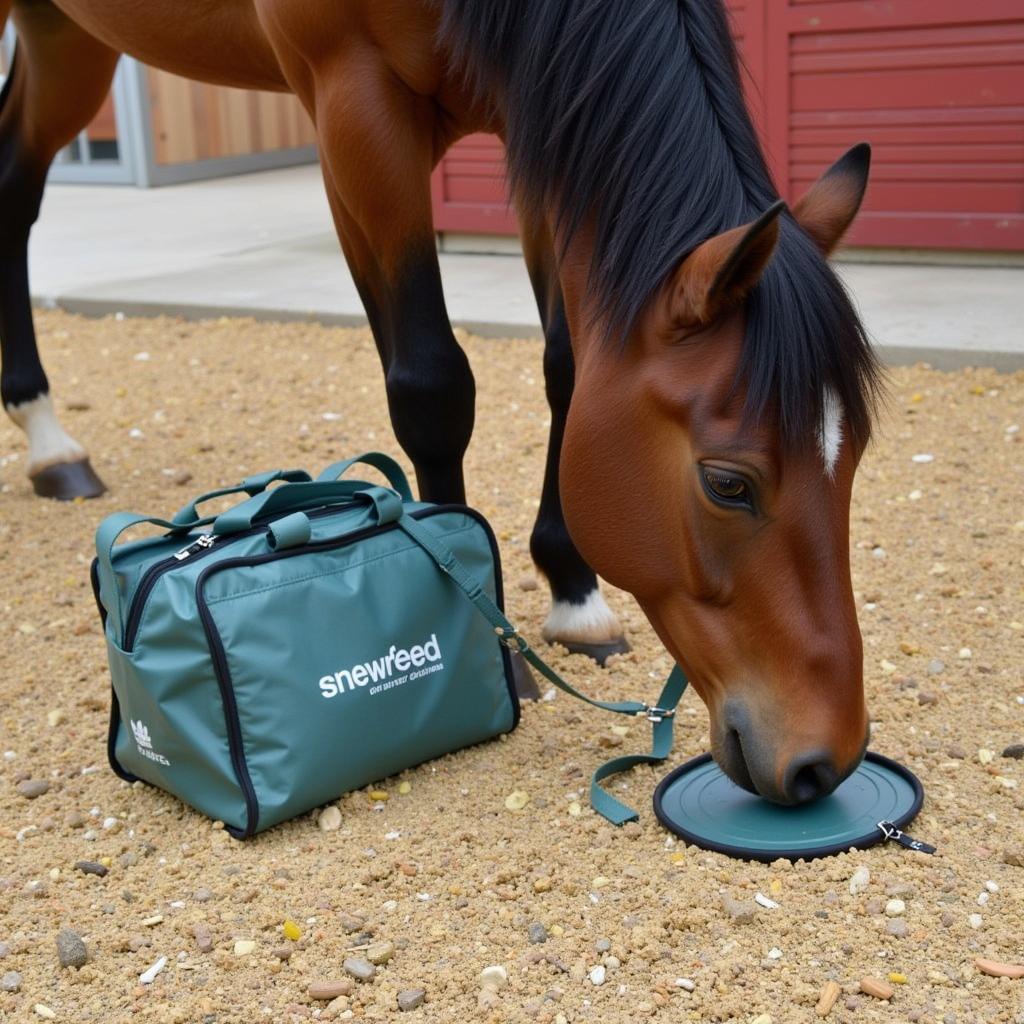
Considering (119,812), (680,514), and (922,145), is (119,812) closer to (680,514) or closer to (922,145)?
(680,514)

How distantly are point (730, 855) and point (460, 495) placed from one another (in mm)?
951

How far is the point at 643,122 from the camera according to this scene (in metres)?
1.91

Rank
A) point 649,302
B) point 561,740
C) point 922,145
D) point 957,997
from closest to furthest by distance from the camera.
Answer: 1. point 957,997
2. point 649,302
3. point 561,740
4. point 922,145

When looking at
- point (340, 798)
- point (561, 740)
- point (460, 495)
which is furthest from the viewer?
point (460, 495)

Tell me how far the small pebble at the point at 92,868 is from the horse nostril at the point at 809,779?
1.10m

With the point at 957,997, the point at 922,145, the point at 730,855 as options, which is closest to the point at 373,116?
the point at 730,855

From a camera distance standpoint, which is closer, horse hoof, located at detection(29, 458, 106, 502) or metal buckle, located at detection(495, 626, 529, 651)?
metal buckle, located at detection(495, 626, 529, 651)

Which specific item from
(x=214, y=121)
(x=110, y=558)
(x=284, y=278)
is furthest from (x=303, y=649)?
(x=214, y=121)

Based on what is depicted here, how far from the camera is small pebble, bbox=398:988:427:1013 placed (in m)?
1.80

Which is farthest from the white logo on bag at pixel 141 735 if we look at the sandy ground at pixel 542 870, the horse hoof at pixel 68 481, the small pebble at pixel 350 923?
the horse hoof at pixel 68 481

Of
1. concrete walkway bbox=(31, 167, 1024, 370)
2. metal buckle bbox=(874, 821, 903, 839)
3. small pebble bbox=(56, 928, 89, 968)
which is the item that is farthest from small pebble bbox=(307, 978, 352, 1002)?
concrete walkway bbox=(31, 167, 1024, 370)

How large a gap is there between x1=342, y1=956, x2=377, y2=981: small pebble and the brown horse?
558 mm

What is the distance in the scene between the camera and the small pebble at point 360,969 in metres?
1.86

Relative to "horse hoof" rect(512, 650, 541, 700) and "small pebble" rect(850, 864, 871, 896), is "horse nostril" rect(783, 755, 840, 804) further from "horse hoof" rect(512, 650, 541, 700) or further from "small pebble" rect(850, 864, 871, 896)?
"horse hoof" rect(512, 650, 541, 700)
